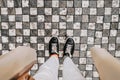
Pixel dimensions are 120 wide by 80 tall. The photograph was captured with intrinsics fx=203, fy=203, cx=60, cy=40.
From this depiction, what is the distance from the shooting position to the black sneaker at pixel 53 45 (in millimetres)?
1203

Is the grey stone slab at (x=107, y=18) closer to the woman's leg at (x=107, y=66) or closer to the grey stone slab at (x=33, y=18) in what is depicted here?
the grey stone slab at (x=33, y=18)

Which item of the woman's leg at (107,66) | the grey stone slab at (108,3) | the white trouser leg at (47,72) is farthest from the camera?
the grey stone slab at (108,3)

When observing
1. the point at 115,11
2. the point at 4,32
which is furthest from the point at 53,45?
the point at 115,11

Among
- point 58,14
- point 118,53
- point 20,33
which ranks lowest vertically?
point 118,53

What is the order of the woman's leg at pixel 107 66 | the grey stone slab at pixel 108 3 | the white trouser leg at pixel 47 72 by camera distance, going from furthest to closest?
the grey stone slab at pixel 108 3 → the white trouser leg at pixel 47 72 → the woman's leg at pixel 107 66

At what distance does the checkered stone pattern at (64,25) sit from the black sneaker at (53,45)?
1.1 inches

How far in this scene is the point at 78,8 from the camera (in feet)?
3.93

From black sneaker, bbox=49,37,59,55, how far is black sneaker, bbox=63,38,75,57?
5cm

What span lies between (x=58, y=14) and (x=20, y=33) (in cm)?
26

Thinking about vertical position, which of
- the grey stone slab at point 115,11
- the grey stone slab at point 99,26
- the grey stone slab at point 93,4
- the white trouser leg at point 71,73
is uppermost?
the grey stone slab at point 93,4

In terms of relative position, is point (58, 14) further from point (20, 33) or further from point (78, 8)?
point (20, 33)

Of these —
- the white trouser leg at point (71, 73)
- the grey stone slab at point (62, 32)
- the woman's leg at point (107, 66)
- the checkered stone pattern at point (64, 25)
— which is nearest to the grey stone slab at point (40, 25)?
the checkered stone pattern at point (64, 25)

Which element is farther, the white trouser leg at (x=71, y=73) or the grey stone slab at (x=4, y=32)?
the grey stone slab at (x=4, y=32)

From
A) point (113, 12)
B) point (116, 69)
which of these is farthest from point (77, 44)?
point (116, 69)
